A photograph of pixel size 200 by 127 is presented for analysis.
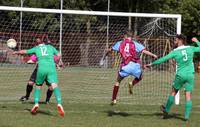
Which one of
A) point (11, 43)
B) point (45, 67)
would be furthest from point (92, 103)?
point (11, 43)

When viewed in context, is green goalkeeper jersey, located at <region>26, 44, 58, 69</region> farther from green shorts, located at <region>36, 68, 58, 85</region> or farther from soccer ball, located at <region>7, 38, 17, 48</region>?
soccer ball, located at <region>7, 38, 17, 48</region>

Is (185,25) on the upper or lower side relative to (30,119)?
upper

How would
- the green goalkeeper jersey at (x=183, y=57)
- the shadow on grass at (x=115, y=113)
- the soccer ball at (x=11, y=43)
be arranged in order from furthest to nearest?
the soccer ball at (x=11, y=43) < the shadow on grass at (x=115, y=113) < the green goalkeeper jersey at (x=183, y=57)

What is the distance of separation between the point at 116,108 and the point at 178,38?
3575 millimetres

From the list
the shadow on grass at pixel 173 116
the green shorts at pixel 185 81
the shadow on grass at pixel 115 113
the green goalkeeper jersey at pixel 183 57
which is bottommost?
the shadow on grass at pixel 173 116

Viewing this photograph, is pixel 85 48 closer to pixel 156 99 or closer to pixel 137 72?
pixel 156 99

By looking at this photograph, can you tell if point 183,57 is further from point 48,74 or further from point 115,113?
point 48,74

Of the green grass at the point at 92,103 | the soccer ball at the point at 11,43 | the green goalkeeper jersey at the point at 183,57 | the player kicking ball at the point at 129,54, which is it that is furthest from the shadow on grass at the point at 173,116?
the soccer ball at the point at 11,43

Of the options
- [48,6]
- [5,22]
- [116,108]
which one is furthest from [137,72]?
[48,6]

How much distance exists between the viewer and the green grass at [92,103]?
1300 centimetres

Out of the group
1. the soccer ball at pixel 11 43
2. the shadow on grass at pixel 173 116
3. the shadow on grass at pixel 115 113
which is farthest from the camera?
the soccer ball at pixel 11 43

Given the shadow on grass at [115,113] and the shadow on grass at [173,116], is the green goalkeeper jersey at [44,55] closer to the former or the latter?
the shadow on grass at [115,113]

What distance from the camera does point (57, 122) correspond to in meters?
12.7

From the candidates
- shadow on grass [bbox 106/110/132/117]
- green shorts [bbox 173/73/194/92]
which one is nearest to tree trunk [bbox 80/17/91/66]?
shadow on grass [bbox 106/110/132/117]
